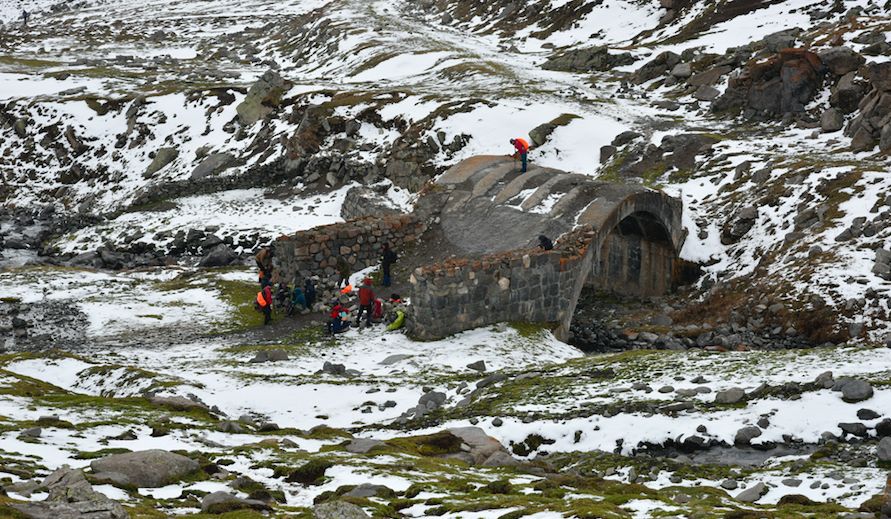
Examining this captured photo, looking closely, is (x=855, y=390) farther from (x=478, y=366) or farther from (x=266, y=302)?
(x=266, y=302)

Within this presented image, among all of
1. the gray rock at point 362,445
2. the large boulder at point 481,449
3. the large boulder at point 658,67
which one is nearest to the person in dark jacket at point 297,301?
the large boulder at point 481,449

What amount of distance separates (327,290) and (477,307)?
299 inches

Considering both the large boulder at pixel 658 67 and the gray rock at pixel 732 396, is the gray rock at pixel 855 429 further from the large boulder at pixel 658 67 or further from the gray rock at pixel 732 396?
the large boulder at pixel 658 67

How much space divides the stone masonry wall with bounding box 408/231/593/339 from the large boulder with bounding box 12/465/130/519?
17.5 meters

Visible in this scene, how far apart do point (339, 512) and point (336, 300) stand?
22847 mm

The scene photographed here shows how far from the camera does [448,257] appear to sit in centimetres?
3622

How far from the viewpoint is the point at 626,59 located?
217 ft

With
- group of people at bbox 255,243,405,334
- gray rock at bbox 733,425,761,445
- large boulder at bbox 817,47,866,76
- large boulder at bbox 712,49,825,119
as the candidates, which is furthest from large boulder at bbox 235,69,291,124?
gray rock at bbox 733,425,761,445

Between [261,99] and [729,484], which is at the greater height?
[261,99]

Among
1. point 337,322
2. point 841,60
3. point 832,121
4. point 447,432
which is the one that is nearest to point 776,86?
point 841,60

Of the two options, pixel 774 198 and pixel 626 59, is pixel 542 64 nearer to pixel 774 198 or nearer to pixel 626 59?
pixel 626 59

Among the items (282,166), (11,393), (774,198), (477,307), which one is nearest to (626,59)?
(282,166)

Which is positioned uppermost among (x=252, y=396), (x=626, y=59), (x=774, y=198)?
(x=626, y=59)

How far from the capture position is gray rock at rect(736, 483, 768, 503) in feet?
51.3
